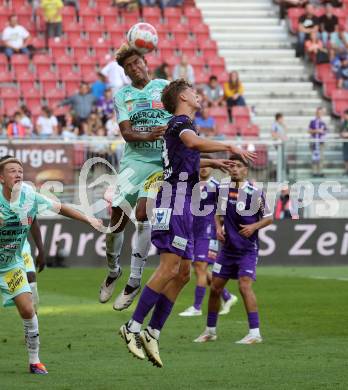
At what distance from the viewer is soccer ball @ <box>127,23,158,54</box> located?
11.7 meters

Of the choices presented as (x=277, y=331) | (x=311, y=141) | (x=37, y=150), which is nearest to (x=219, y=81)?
(x=311, y=141)

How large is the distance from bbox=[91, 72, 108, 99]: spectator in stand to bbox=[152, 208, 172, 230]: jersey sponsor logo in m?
16.3

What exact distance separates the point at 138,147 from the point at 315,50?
63.0 feet

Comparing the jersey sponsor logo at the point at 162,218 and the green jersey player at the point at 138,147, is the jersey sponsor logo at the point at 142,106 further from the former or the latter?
the jersey sponsor logo at the point at 162,218

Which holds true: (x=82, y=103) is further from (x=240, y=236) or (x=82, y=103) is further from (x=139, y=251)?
(x=139, y=251)

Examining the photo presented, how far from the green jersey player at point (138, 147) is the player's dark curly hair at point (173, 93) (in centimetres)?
119

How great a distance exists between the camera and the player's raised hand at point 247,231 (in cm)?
1299

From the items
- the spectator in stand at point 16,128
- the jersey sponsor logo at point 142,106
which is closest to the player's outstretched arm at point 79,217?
the jersey sponsor logo at point 142,106

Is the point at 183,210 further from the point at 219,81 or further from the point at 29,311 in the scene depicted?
the point at 219,81

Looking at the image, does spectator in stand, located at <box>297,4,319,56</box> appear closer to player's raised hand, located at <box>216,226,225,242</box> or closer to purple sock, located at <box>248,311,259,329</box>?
player's raised hand, located at <box>216,226,225,242</box>

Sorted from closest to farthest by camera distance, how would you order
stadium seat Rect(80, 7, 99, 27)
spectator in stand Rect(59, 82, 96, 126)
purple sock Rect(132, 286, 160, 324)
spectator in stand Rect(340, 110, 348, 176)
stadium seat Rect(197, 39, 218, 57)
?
purple sock Rect(132, 286, 160, 324), spectator in stand Rect(340, 110, 348, 176), spectator in stand Rect(59, 82, 96, 126), stadium seat Rect(80, 7, 99, 27), stadium seat Rect(197, 39, 218, 57)

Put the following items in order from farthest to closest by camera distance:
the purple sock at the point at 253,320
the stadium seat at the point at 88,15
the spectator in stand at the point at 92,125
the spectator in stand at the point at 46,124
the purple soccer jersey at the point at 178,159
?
the stadium seat at the point at 88,15, the spectator in stand at the point at 92,125, the spectator in stand at the point at 46,124, the purple sock at the point at 253,320, the purple soccer jersey at the point at 178,159

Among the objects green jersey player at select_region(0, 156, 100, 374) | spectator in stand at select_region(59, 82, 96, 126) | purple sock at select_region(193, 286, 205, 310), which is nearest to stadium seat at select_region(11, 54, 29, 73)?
spectator in stand at select_region(59, 82, 96, 126)

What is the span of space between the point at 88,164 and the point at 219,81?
7.54 meters
